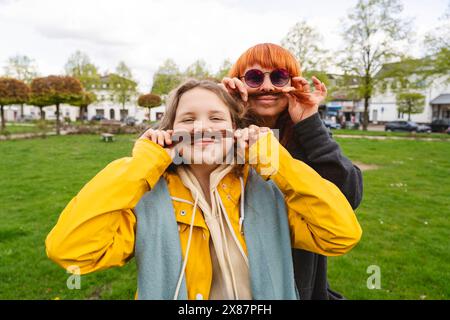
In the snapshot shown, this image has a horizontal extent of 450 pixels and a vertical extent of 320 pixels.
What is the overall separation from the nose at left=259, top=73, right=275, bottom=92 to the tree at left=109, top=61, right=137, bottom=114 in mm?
47600

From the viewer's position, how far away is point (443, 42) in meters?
22.8

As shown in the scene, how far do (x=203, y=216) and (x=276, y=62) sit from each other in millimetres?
1072

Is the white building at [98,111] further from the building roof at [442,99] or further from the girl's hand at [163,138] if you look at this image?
the girl's hand at [163,138]

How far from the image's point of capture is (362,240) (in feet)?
17.9

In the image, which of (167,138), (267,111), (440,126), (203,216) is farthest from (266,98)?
(440,126)

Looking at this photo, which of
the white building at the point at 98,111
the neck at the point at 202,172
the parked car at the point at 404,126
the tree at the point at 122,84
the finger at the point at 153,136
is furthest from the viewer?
the white building at the point at 98,111

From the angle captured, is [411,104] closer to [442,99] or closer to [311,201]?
[442,99]

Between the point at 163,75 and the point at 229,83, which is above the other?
the point at 163,75

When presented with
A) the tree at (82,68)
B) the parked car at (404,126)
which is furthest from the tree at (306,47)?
the tree at (82,68)

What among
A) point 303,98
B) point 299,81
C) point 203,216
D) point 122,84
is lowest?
point 203,216

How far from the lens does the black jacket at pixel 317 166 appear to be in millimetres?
1772

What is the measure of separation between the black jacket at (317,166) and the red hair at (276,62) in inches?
4.9
